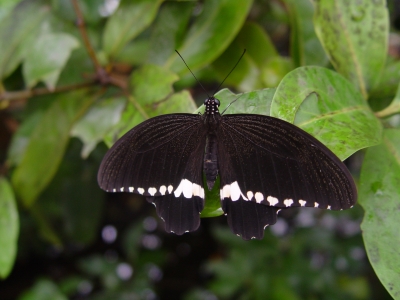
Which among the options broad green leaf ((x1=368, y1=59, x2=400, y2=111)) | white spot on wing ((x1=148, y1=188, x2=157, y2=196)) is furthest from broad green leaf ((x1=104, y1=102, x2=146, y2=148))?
broad green leaf ((x1=368, y1=59, x2=400, y2=111))

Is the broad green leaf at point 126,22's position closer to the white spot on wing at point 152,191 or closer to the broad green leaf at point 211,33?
the broad green leaf at point 211,33

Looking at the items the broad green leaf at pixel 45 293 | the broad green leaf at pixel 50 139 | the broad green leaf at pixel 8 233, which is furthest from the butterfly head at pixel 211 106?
the broad green leaf at pixel 45 293

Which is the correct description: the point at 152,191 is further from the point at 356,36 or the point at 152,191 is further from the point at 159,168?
the point at 356,36

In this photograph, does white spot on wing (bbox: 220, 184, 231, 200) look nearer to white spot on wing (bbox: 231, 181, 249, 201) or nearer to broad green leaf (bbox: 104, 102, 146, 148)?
white spot on wing (bbox: 231, 181, 249, 201)

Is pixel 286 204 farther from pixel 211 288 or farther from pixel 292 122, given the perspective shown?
pixel 211 288

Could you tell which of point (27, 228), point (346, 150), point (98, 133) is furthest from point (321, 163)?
point (27, 228)

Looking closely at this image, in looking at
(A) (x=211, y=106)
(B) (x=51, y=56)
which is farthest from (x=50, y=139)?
(A) (x=211, y=106)
